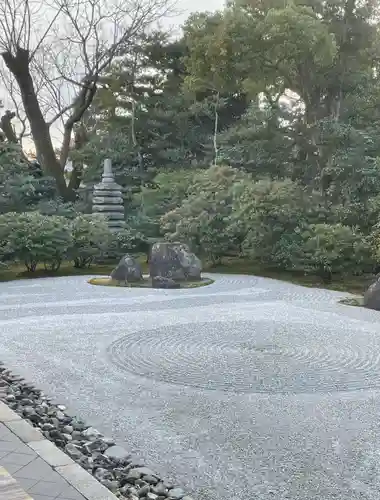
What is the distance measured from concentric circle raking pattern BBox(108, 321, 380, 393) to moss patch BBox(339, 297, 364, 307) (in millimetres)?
2084

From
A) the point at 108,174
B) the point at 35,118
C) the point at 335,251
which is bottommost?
the point at 335,251

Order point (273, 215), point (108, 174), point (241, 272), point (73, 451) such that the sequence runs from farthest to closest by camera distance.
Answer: point (108, 174)
point (241, 272)
point (273, 215)
point (73, 451)

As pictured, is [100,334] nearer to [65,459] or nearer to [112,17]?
[65,459]

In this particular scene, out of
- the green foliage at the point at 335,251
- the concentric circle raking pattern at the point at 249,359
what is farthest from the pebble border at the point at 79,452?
the green foliage at the point at 335,251

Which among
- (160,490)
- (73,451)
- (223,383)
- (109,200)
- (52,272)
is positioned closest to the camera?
(160,490)

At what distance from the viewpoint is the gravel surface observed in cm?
320

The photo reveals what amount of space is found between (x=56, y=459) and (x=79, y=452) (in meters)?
0.33

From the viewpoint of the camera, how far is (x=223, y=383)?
4.79m

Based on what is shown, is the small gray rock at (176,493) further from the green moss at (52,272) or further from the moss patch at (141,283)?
the green moss at (52,272)

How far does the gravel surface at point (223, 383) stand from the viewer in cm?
320

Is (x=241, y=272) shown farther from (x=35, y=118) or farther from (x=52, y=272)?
(x=35, y=118)

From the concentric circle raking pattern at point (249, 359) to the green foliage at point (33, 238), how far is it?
246 inches

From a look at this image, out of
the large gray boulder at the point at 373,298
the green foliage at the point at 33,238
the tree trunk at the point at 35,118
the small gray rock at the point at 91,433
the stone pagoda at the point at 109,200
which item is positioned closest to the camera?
the small gray rock at the point at 91,433

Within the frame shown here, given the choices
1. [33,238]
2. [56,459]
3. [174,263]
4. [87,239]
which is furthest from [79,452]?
[87,239]
